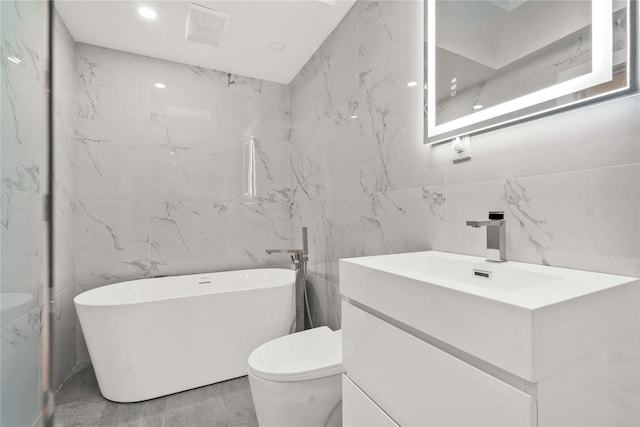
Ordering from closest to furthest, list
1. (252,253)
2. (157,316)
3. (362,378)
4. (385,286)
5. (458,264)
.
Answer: (385,286), (362,378), (458,264), (157,316), (252,253)

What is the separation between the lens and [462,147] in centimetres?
126

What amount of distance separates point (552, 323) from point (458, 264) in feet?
1.96

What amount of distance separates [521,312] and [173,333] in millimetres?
2006

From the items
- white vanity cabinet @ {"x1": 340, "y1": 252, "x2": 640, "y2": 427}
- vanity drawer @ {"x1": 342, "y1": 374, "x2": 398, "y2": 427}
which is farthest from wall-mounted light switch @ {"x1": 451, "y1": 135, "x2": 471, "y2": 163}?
vanity drawer @ {"x1": 342, "y1": 374, "x2": 398, "y2": 427}

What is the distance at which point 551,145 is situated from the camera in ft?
3.20

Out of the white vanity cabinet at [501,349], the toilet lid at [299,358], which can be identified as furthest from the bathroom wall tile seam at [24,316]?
the toilet lid at [299,358]

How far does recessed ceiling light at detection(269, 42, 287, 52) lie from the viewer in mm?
2459

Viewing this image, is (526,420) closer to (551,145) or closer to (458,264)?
(458,264)

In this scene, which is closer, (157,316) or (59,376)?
(157,316)

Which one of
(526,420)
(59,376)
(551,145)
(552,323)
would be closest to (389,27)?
(551,145)

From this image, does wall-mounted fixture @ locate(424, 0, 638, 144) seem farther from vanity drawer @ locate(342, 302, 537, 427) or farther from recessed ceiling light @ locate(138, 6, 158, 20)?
recessed ceiling light @ locate(138, 6, 158, 20)

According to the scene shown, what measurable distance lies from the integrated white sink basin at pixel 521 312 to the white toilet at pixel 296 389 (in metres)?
0.62

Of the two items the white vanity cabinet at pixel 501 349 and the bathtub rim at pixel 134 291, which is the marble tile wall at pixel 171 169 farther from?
the white vanity cabinet at pixel 501 349

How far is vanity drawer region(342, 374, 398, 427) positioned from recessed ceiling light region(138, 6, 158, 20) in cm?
246
